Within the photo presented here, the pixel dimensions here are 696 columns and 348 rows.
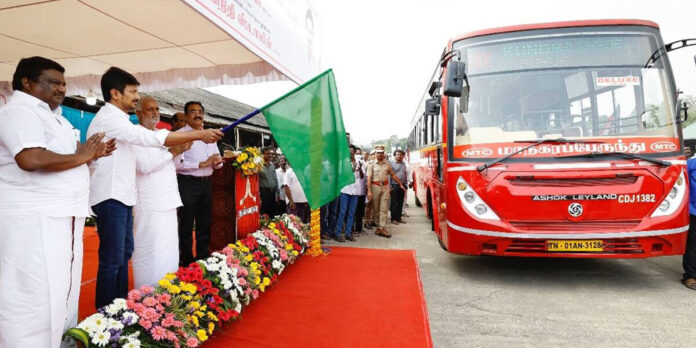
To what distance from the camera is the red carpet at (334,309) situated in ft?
9.12

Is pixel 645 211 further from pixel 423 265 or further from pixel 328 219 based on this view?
pixel 328 219

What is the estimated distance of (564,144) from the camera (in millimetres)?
4262

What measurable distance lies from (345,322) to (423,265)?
270 cm

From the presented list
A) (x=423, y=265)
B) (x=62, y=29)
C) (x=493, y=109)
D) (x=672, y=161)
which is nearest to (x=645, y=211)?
(x=672, y=161)

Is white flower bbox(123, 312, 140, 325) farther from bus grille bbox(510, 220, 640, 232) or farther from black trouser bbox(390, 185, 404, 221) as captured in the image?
black trouser bbox(390, 185, 404, 221)

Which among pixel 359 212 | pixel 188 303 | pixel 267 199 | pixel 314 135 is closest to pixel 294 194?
pixel 267 199

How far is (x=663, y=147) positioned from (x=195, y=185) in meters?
4.95

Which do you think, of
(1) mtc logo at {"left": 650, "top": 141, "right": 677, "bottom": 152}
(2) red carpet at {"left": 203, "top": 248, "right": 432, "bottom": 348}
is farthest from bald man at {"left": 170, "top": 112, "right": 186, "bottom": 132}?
(1) mtc logo at {"left": 650, "top": 141, "right": 677, "bottom": 152}

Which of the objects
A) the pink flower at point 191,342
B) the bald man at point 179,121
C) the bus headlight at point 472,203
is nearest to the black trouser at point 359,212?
the bus headlight at point 472,203

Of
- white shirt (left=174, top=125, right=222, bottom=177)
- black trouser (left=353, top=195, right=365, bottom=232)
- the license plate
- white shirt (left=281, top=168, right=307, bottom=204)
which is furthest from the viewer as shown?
black trouser (left=353, top=195, right=365, bottom=232)

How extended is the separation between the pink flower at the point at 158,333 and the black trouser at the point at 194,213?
1861mm

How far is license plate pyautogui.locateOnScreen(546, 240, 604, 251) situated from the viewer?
13.5 feet

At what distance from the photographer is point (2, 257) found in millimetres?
1969

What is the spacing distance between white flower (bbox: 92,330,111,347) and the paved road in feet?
7.52
